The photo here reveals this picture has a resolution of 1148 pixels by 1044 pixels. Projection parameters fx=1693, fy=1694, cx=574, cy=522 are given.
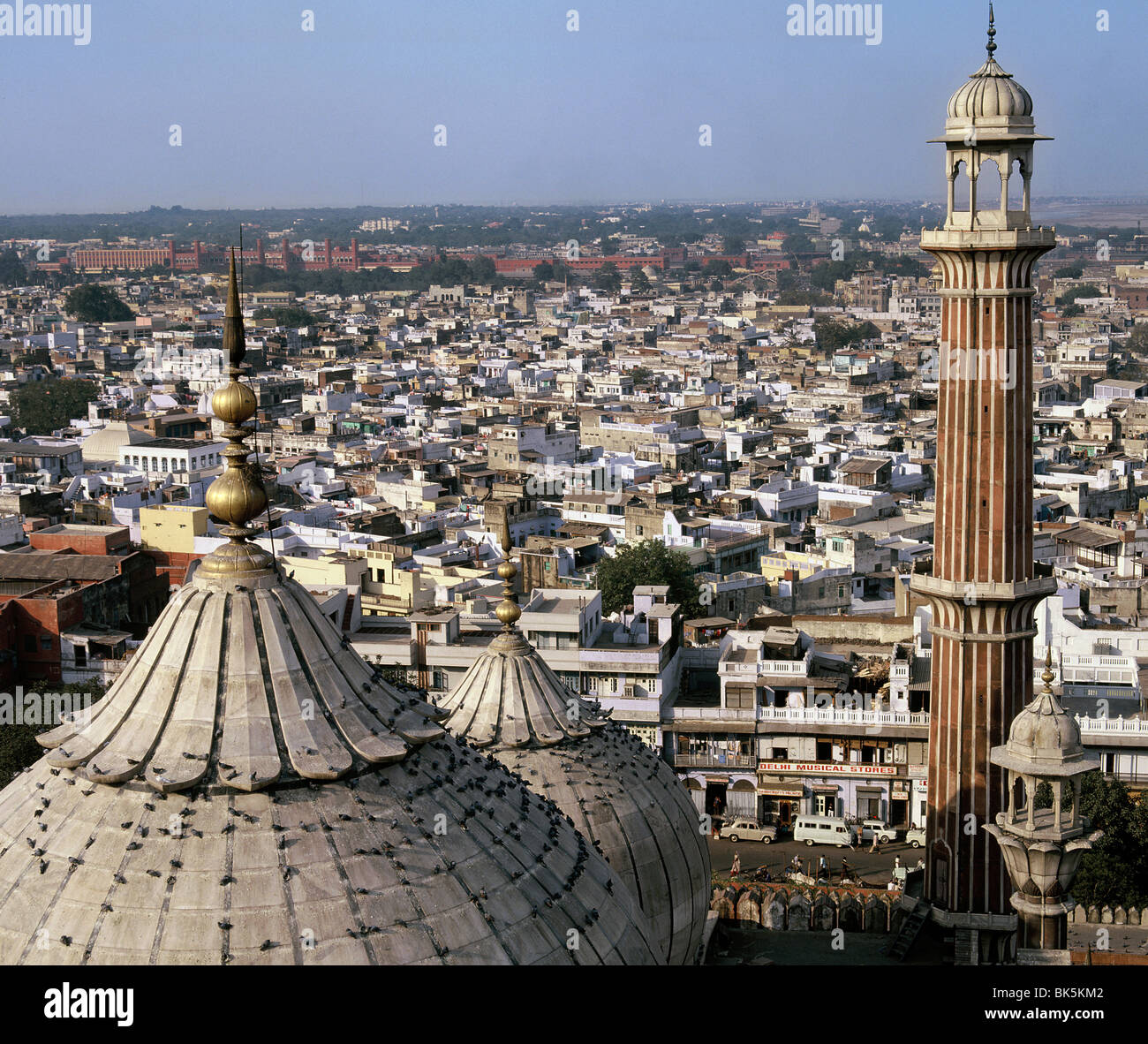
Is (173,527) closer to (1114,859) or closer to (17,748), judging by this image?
(17,748)

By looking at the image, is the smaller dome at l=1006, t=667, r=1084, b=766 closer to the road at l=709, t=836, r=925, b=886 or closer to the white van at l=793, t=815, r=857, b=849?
the road at l=709, t=836, r=925, b=886

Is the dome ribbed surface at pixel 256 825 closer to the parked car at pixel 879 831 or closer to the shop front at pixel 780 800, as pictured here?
the parked car at pixel 879 831

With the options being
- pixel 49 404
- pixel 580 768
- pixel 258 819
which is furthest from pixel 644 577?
pixel 49 404

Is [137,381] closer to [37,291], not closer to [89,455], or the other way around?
[89,455]

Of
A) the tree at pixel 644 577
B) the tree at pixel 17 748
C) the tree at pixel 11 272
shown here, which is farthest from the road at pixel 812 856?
the tree at pixel 11 272

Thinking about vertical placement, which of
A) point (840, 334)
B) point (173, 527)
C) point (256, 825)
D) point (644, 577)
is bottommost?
point (644, 577)

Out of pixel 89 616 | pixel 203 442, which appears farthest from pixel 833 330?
pixel 89 616
